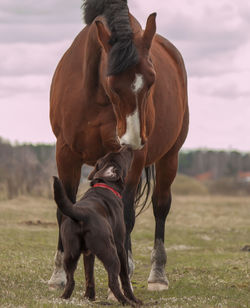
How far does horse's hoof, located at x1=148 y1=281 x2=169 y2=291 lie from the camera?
28.5 feet

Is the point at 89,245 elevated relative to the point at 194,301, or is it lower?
elevated

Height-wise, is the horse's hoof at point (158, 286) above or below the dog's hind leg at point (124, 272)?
below

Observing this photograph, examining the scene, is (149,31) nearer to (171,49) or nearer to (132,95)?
(132,95)

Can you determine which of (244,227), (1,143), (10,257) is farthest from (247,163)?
(10,257)

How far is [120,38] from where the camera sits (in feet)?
22.2

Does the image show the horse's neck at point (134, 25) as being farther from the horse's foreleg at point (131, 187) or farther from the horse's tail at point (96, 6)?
the horse's foreleg at point (131, 187)

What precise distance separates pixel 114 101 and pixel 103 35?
0.78 m

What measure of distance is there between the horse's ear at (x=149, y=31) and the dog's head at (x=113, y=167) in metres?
1.27

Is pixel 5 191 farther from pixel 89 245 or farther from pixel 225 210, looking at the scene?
pixel 89 245

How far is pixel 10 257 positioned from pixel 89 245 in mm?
6066

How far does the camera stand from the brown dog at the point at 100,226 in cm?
591

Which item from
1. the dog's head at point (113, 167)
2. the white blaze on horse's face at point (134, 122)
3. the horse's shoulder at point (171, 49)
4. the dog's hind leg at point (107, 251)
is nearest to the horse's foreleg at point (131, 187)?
the dog's head at point (113, 167)

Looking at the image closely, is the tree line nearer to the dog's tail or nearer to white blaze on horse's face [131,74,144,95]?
white blaze on horse's face [131,74,144,95]

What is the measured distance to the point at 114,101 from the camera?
678 cm
